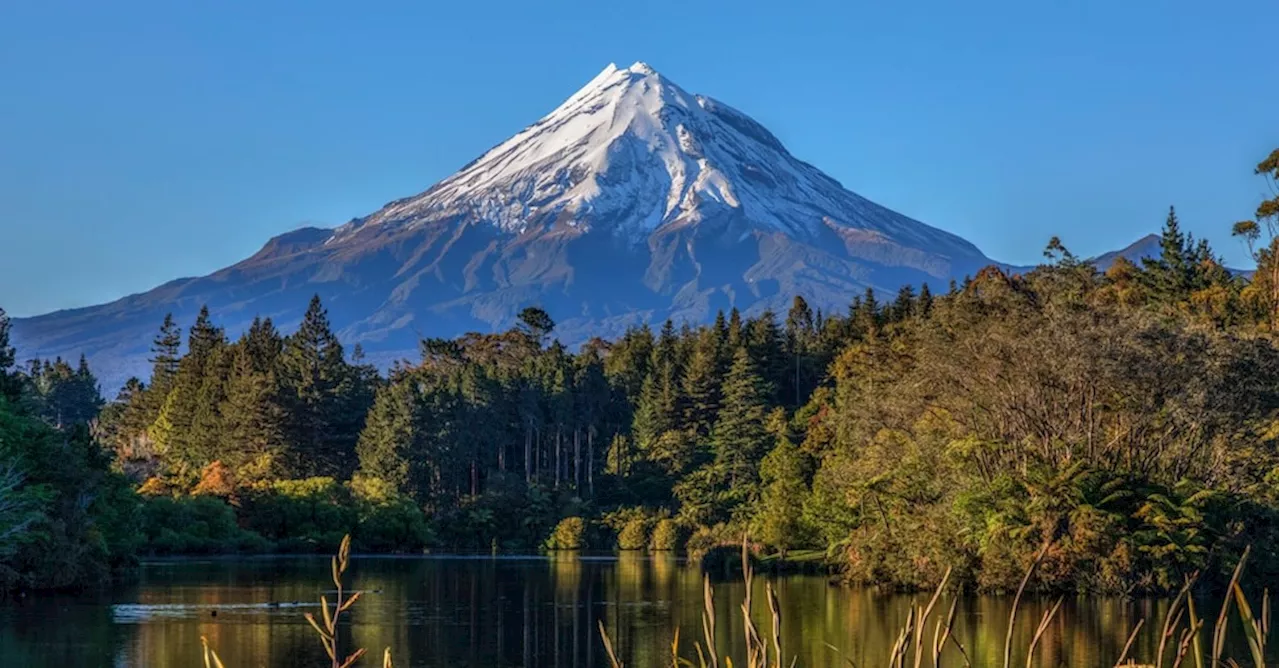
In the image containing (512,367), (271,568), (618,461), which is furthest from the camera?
(512,367)

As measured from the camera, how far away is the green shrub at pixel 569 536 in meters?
84.6

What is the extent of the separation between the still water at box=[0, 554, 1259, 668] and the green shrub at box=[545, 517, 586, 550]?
3044cm

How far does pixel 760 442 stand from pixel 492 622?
5005 cm

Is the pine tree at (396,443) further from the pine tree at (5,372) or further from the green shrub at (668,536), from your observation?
the pine tree at (5,372)

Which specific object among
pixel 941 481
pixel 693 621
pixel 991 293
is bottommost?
pixel 693 621

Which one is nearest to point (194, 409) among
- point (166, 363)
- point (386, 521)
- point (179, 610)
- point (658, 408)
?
point (166, 363)

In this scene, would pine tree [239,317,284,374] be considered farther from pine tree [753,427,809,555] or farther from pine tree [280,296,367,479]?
pine tree [753,427,809,555]

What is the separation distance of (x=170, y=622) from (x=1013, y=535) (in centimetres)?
2159

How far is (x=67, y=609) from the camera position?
37531 millimetres

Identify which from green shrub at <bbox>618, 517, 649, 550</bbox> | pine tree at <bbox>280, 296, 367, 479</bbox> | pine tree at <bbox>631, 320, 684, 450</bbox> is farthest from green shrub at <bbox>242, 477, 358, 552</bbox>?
pine tree at <bbox>631, 320, 684, 450</bbox>

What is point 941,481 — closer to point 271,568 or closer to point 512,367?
point 271,568

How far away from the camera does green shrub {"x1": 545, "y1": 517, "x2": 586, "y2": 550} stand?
84562mm

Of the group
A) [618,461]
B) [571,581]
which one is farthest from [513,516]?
[571,581]

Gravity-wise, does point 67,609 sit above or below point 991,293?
below
